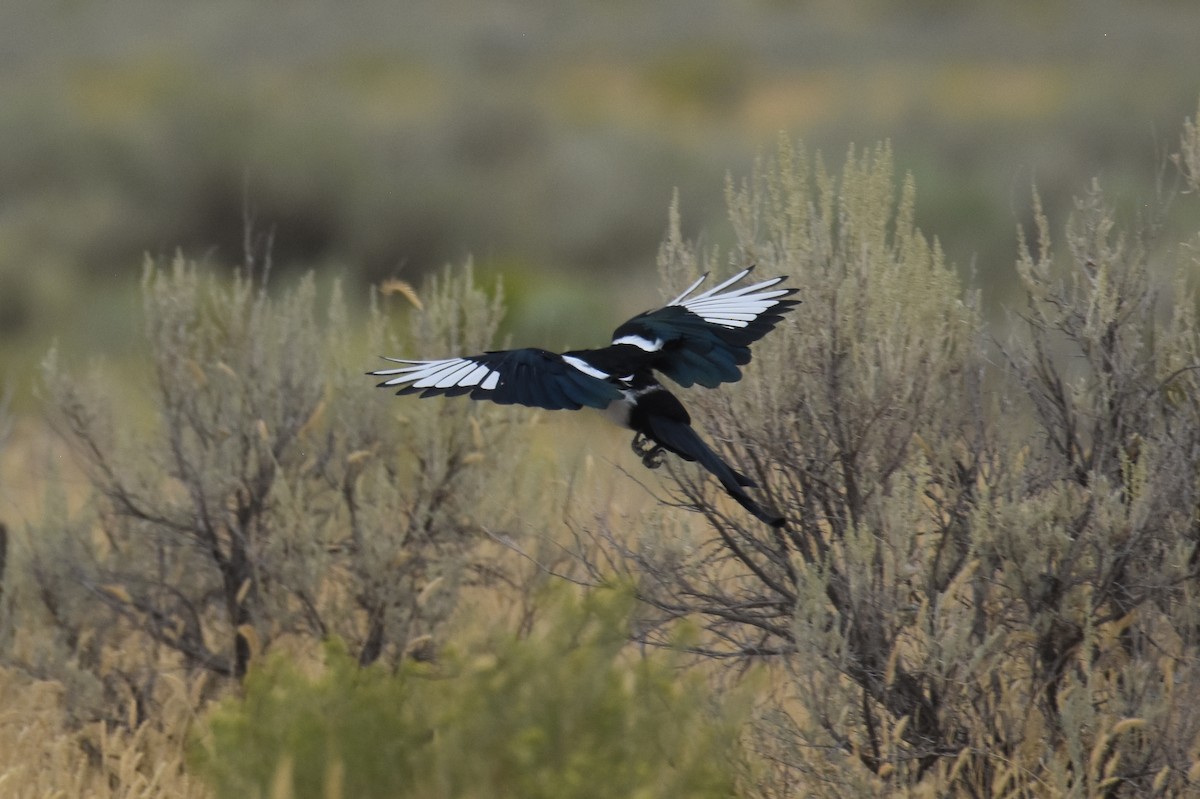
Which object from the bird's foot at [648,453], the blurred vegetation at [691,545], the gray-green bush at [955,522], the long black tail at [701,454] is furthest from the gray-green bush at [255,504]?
the long black tail at [701,454]

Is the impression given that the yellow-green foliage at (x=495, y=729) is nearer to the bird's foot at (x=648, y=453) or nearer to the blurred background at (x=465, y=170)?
the bird's foot at (x=648, y=453)

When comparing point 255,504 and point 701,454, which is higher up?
point 255,504

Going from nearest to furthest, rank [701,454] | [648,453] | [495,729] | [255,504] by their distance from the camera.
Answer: [495,729] < [701,454] < [648,453] < [255,504]

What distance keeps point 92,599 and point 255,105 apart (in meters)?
15.8

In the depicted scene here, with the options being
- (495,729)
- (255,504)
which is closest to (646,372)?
(495,729)

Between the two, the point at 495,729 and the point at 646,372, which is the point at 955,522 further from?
the point at 495,729

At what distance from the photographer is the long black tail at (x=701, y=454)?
3.66 m

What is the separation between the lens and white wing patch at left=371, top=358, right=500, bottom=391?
3.68 m

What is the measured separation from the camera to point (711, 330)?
3.99 m

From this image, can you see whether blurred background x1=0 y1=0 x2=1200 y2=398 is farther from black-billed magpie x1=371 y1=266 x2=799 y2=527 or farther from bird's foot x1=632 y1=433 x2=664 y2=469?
bird's foot x1=632 y1=433 x2=664 y2=469

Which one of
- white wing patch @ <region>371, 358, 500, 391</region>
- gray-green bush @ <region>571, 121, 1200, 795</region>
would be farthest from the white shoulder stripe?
white wing patch @ <region>371, 358, 500, 391</region>

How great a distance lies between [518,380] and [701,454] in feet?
1.50

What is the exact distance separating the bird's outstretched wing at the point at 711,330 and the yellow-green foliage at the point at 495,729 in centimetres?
87

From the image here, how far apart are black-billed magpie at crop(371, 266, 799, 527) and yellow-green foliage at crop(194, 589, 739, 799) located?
2.10 ft
